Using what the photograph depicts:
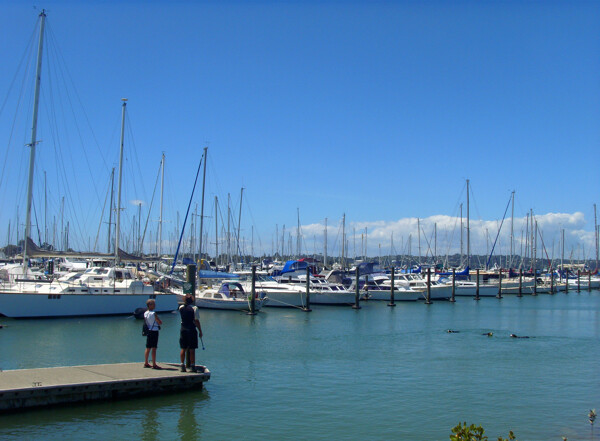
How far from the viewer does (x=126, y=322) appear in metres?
37.5

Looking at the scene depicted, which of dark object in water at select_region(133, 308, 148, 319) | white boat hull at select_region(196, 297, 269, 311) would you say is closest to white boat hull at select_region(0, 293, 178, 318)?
dark object in water at select_region(133, 308, 148, 319)

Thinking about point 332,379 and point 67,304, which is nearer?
point 332,379

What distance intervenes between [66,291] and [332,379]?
23632 millimetres

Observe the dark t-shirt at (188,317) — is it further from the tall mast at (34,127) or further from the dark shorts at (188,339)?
the tall mast at (34,127)

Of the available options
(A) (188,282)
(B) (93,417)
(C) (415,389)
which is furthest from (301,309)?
(B) (93,417)

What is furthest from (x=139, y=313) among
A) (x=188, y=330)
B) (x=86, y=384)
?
(x=86, y=384)

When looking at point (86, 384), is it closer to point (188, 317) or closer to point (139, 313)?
point (188, 317)

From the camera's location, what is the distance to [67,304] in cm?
3794

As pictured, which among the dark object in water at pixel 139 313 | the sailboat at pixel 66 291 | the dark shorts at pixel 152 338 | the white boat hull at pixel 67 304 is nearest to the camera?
the dark shorts at pixel 152 338

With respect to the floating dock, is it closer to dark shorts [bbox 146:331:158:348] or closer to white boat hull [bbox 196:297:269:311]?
dark shorts [bbox 146:331:158:348]

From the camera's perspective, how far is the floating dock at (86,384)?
568 inches

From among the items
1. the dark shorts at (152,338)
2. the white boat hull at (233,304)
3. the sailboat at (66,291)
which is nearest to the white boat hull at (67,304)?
the sailboat at (66,291)

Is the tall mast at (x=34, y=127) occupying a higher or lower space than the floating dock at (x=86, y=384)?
higher

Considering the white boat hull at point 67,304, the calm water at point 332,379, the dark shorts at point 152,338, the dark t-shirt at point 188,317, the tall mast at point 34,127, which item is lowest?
the calm water at point 332,379
